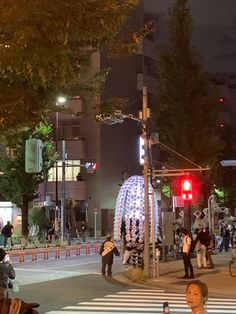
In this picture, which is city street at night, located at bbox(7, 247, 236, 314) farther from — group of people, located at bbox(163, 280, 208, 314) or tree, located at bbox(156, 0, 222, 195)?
group of people, located at bbox(163, 280, 208, 314)

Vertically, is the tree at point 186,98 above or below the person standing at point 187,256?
above

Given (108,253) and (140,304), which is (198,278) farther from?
(140,304)

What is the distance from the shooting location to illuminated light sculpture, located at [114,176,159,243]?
1014 inches

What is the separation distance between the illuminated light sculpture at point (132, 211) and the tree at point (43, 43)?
56.1 ft

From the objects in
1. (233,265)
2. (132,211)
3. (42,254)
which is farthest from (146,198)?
(42,254)

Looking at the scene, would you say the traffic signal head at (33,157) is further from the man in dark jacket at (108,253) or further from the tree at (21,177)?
the tree at (21,177)

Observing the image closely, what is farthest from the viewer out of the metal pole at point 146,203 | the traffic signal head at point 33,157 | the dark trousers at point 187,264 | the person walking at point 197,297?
the metal pole at point 146,203

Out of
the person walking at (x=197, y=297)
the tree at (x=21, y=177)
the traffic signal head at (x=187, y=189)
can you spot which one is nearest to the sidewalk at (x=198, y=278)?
the traffic signal head at (x=187, y=189)

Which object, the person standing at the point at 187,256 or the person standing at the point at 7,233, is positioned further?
the person standing at the point at 7,233

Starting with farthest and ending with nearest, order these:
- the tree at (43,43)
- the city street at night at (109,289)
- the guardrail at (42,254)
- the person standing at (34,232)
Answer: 1. the person standing at (34,232)
2. the guardrail at (42,254)
3. the city street at night at (109,289)
4. the tree at (43,43)

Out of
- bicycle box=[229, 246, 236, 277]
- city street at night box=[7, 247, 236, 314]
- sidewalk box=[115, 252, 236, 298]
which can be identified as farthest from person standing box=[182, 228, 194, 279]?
bicycle box=[229, 246, 236, 277]

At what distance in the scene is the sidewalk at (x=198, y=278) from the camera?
17594 millimetres

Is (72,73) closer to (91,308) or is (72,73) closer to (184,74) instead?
(91,308)

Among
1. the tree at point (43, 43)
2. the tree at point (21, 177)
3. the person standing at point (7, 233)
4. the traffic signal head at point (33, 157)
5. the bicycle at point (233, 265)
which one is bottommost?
the bicycle at point (233, 265)
